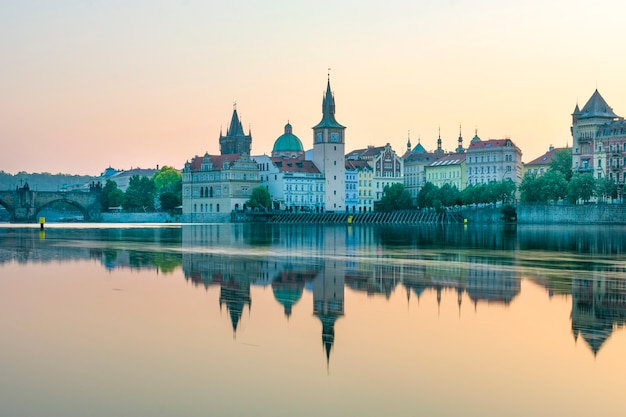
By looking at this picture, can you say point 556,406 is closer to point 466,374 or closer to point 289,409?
point 466,374

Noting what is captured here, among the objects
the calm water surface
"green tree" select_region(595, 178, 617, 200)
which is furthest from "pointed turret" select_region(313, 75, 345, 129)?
the calm water surface

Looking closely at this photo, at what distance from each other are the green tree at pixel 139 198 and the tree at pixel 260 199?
92.4 ft

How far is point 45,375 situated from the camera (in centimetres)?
1628

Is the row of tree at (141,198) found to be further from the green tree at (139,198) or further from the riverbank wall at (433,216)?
the riverbank wall at (433,216)

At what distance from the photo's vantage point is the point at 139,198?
169 m

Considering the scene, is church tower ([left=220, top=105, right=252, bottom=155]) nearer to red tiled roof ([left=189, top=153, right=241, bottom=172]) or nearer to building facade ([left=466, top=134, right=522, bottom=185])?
red tiled roof ([left=189, top=153, right=241, bottom=172])

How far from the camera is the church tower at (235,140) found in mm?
185625

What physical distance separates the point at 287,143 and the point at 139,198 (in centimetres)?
3218

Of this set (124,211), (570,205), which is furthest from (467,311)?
(124,211)

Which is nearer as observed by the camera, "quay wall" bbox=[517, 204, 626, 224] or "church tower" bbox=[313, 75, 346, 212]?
"quay wall" bbox=[517, 204, 626, 224]

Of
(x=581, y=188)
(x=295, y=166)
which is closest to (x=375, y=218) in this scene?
(x=295, y=166)

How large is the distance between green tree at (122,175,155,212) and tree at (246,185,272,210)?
28.2 meters

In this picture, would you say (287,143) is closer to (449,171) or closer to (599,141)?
(449,171)

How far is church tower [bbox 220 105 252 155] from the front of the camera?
186 meters
